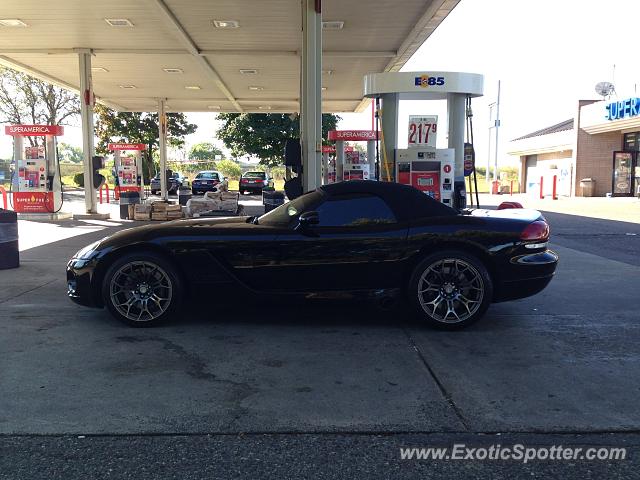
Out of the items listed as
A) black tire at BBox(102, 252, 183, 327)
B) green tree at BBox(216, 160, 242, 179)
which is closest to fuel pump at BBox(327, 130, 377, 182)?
black tire at BBox(102, 252, 183, 327)

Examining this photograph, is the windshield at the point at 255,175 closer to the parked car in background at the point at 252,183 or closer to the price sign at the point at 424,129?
the parked car in background at the point at 252,183

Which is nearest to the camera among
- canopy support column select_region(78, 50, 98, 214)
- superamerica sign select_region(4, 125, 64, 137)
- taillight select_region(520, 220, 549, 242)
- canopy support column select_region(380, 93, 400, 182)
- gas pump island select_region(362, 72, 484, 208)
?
taillight select_region(520, 220, 549, 242)

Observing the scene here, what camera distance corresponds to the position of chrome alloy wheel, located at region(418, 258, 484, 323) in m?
5.38

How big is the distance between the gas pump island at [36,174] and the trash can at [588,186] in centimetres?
2585

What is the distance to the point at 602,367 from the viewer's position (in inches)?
175

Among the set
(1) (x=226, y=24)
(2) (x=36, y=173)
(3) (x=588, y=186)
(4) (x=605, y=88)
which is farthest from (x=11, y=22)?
(4) (x=605, y=88)

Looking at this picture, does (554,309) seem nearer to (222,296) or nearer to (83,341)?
(222,296)

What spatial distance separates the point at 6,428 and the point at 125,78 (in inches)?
787

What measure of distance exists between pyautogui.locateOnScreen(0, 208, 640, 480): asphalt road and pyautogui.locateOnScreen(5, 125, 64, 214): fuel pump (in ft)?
40.2

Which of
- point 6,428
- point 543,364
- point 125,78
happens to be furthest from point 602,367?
point 125,78

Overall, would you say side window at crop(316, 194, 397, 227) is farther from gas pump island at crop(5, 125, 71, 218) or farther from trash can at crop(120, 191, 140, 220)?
gas pump island at crop(5, 125, 71, 218)

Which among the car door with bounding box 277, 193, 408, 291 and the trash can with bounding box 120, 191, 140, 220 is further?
the trash can with bounding box 120, 191, 140, 220

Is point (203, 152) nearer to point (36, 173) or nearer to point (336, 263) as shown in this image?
point (36, 173)

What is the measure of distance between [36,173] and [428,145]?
41.6ft
